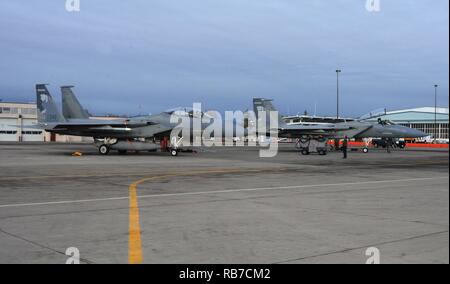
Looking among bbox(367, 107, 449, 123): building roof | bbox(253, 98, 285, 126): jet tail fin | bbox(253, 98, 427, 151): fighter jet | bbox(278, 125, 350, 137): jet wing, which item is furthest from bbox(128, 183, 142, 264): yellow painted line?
bbox(367, 107, 449, 123): building roof

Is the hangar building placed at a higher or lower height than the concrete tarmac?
higher

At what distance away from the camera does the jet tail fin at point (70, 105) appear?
3853cm

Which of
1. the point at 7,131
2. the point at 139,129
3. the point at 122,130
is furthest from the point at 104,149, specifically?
the point at 7,131

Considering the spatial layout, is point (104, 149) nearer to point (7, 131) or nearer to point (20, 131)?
point (20, 131)

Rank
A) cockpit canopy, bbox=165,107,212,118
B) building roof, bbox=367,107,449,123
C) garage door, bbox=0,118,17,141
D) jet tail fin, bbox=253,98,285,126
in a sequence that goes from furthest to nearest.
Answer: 1. building roof, bbox=367,107,449,123
2. garage door, bbox=0,118,17,141
3. jet tail fin, bbox=253,98,285,126
4. cockpit canopy, bbox=165,107,212,118

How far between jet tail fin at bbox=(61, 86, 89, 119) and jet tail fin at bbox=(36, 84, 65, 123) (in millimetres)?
656

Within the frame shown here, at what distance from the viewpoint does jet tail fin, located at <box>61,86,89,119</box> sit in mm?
38531

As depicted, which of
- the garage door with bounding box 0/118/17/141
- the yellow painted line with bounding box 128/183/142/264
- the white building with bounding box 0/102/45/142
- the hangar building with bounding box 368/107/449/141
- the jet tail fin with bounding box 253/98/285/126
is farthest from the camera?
the hangar building with bounding box 368/107/449/141

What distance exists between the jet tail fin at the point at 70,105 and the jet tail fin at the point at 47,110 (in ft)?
2.15

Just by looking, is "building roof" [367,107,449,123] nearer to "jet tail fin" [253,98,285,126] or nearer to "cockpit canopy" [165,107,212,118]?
"jet tail fin" [253,98,285,126]

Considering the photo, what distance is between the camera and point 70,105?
38.6m

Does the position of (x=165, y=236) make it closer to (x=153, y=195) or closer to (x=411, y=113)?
(x=153, y=195)

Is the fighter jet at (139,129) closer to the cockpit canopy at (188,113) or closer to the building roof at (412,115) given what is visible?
the cockpit canopy at (188,113)

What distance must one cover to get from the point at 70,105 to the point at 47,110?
1767 millimetres
